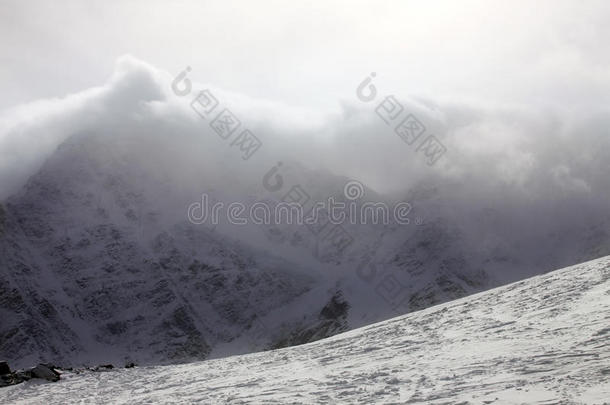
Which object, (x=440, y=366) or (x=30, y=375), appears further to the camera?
(x=30, y=375)

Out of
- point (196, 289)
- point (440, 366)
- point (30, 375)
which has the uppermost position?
point (196, 289)

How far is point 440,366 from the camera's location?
17719mm

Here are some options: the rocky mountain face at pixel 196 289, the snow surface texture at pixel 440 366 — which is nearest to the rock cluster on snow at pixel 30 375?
the snow surface texture at pixel 440 366

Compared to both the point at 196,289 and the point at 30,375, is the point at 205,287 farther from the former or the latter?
the point at 30,375

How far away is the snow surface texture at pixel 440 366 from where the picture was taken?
14.4 meters

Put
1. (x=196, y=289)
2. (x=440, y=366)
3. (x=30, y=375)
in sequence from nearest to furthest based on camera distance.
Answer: (x=440, y=366) < (x=30, y=375) < (x=196, y=289)

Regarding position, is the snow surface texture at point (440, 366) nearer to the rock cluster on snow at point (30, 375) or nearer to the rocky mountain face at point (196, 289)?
the rock cluster on snow at point (30, 375)

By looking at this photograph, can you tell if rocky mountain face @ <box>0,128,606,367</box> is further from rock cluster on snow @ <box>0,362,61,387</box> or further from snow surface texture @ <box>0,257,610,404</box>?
snow surface texture @ <box>0,257,610,404</box>

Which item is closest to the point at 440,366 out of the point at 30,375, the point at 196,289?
the point at 30,375

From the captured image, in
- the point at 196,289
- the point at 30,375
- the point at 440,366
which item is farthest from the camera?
the point at 196,289

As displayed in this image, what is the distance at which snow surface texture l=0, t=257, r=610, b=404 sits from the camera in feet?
47.2

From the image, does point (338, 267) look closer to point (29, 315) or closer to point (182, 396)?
point (29, 315)

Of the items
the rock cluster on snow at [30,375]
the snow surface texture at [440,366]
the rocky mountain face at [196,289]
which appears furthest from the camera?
the rocky mountain face at [196,289]

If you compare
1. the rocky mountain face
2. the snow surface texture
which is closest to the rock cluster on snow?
the snow surface texture
